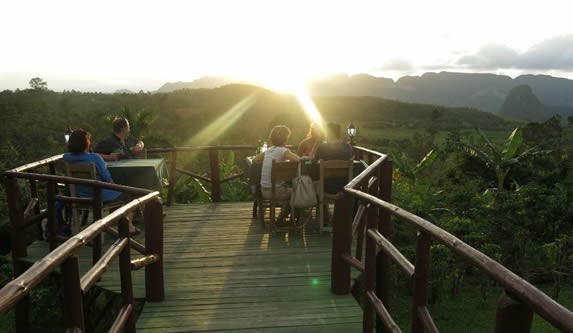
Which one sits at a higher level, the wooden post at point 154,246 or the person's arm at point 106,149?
the person's arm at point 106,149

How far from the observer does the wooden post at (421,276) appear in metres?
2.79

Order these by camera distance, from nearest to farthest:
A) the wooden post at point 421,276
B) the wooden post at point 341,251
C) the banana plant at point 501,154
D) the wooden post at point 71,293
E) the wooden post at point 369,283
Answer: the wooden post at point 71,293, the wooden post at point 421,276, the wooden post at point 369,283, the wooden post at point 341,251, the banana plant at point 501,154

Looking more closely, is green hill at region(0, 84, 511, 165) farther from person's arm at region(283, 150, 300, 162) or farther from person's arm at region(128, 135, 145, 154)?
person's arm at region(283, 150, 300, 162)

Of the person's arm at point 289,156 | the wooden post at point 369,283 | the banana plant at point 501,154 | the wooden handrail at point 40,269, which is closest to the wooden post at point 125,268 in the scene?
the wooden handrail at point 40,269

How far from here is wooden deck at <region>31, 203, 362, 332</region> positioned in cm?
413

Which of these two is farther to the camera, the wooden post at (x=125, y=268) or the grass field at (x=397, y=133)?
the grass field at (x=397, y=133)

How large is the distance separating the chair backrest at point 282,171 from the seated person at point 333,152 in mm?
447

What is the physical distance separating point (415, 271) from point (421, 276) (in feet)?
0.16

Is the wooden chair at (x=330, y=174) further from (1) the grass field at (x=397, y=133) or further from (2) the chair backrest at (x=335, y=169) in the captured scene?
(1) the grass field at (x=397, y=133)

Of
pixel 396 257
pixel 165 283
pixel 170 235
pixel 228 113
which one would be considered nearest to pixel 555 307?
pixel 396 257

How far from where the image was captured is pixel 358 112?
73.9 m

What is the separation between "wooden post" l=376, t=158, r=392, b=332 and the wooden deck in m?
0.65

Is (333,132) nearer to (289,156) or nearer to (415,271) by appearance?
(289,156)

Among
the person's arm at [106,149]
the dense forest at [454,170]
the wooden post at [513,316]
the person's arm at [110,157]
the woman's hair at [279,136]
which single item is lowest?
the dense forest at [454,170]
